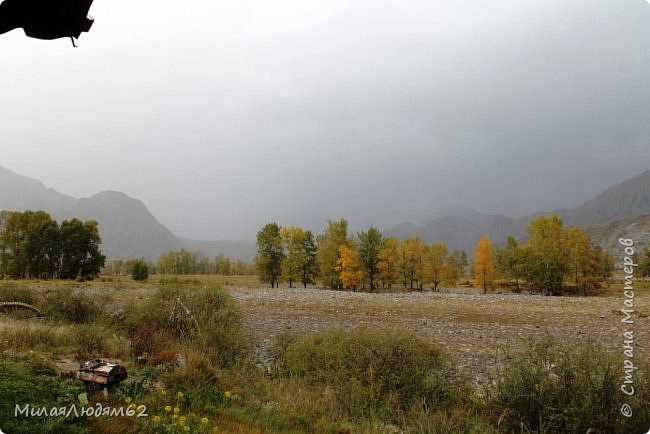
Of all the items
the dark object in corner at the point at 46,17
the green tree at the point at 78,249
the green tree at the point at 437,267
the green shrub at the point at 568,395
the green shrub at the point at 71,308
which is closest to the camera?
the dark object in corner at the point at 46,17

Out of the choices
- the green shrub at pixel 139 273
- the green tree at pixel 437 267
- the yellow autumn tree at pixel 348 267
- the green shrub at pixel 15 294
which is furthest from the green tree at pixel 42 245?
the green tree at pixel 437 267

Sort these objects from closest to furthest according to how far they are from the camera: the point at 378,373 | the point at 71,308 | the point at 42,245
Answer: the point at 378,373 → the point at 71,308 → the point at 42,245

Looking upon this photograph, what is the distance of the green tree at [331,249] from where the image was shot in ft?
190

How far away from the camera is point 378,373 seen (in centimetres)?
764

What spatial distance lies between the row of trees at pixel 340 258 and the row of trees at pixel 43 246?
26.5 meters

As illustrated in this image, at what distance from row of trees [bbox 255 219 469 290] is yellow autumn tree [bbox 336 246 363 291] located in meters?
0.43

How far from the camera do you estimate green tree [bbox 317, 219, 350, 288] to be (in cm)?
5788

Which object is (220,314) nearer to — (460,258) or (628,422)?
(628,422)

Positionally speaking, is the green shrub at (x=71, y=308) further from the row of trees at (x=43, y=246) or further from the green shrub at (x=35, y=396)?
the row of trees at (x=43, y=246)

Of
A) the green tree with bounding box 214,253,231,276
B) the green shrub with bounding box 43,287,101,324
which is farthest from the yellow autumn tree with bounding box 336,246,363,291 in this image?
the green tree with bounding box 214,253,231,276

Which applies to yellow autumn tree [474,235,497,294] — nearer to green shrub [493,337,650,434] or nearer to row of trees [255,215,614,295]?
row of trees [255,215,614,295]

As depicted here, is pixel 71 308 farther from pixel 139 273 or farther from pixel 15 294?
pixel 139 273

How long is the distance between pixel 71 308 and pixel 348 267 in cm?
4256

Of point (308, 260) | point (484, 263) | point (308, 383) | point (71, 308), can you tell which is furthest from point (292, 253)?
point (308, 383)
